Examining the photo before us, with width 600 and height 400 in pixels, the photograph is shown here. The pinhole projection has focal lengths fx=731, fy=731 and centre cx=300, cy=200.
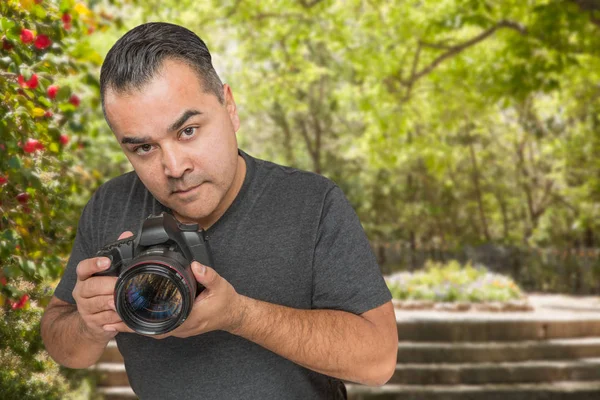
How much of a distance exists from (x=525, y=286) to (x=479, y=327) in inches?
297

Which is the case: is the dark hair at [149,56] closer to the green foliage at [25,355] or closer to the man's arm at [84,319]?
the man's arm at [84,319]

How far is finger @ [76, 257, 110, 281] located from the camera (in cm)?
128

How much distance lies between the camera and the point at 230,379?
147 centimetres

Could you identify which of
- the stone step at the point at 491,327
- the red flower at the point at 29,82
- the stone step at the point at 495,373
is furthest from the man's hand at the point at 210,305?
the stone step at the point at 491,327

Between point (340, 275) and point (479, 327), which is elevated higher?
point (340, 275)

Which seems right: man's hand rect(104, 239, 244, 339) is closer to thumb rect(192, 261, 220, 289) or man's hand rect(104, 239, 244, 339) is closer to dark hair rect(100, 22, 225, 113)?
thumb rect(192, 261, 220, 289)

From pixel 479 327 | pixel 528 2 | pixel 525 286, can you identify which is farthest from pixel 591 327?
pixel 525 286

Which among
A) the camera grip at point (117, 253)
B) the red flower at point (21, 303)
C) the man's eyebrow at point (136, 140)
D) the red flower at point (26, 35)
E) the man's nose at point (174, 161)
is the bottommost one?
the red flower at point (21, 303)

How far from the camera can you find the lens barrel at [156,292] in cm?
119

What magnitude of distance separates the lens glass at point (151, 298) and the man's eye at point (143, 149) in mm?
299

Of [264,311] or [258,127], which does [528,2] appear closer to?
[264,311]

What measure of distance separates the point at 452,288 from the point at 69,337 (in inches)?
367

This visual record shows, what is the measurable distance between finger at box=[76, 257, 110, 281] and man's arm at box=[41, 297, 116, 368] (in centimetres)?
15

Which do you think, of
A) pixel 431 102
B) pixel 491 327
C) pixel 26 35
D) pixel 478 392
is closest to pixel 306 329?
pixel 26 35
